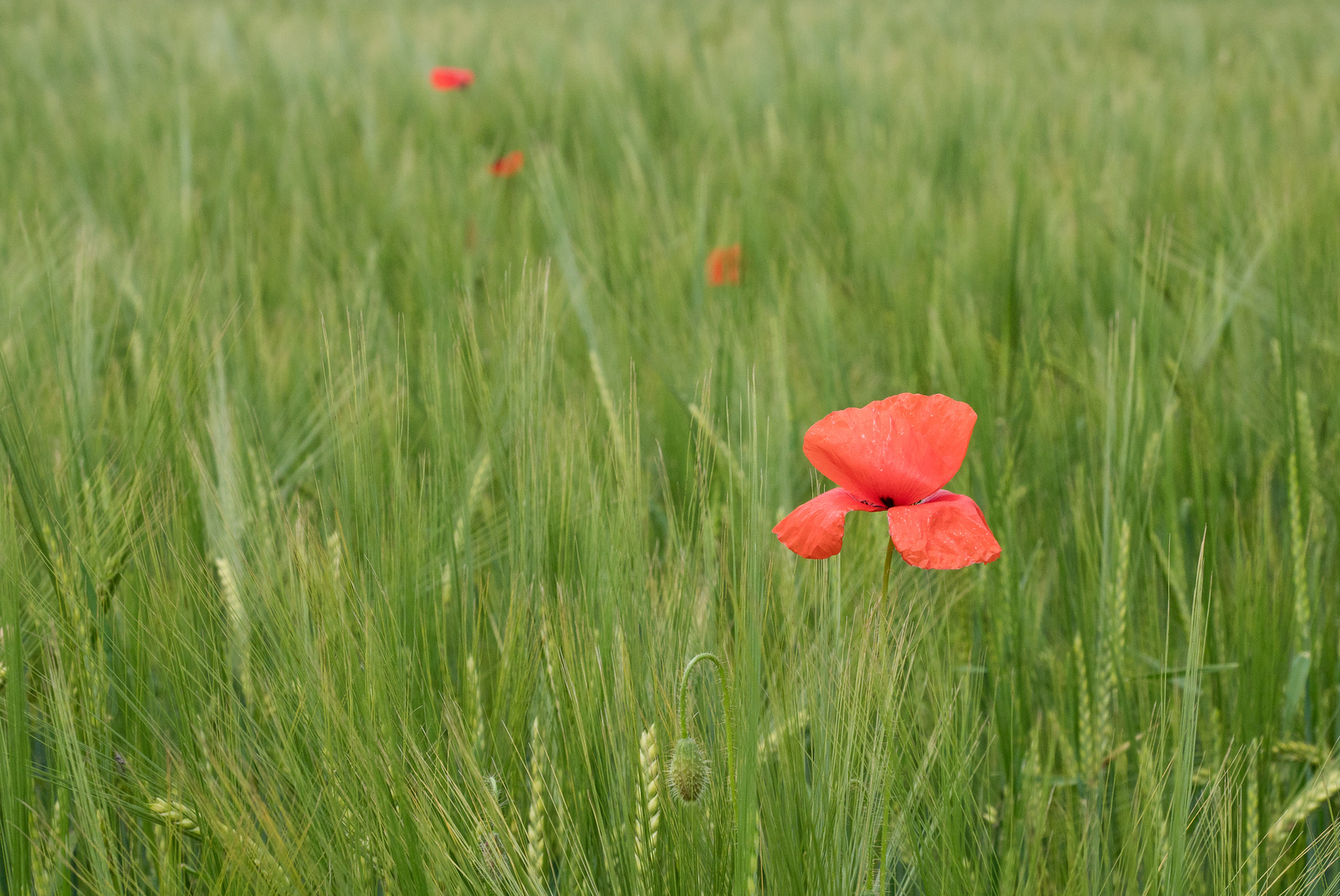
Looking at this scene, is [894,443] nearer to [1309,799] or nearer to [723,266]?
[1309,799]

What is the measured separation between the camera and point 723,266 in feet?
3.58

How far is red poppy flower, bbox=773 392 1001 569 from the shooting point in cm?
45

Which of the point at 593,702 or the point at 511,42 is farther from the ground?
the point at 511,42

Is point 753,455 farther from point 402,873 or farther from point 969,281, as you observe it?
point 969,281

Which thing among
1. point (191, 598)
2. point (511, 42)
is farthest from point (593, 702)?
point (511, 42)

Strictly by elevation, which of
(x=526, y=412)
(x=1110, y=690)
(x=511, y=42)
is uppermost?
(x=511, y=42)

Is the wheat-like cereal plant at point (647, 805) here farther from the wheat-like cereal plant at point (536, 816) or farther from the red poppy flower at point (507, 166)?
the red poppy flower at point (507, 166)

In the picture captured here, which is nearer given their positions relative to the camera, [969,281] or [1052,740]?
[1052,740]

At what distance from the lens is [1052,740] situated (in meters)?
0.58

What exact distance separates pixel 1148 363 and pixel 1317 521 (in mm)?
177

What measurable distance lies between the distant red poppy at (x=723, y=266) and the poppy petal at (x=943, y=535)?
0.59 m

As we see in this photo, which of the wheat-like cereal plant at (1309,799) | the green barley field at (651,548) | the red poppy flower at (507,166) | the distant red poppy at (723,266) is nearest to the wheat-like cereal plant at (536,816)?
the green barley field at (651,548)

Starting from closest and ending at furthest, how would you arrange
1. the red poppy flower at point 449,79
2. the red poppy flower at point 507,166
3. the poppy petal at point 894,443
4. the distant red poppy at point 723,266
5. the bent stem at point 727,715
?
the bent stem at point 727,715 → the poppy petal at point 894,443 → the distant red poppy at point 723,266 → the red poppy flower at point 507,166 → the red poppy flower at point 449,79

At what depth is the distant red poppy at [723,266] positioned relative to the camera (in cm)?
105
